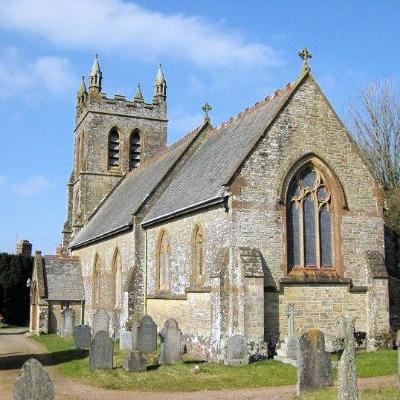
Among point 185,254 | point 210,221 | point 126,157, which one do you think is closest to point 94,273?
point 126,157

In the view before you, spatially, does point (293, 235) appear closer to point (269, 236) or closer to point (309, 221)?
point (309, 221)

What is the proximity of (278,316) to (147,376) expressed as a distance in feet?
16.0

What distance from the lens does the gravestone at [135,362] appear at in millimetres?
16019

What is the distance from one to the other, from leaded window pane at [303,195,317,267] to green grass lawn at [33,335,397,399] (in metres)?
3.44

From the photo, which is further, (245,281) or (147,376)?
(245,281)

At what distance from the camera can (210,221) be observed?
19469 millimetres

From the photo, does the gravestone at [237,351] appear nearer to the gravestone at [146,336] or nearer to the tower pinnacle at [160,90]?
the gravestone at [146,336]

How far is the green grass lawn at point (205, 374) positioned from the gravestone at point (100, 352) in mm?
290

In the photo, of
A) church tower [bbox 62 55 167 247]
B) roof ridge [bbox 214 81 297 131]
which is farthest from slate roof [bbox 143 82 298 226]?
church tower [bbox 62 55 167 247]

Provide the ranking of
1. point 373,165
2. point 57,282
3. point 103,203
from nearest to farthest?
point 373,165 → point 57,282 → point 103,203

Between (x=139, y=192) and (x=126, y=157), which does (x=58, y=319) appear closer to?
(x=139, y=192)

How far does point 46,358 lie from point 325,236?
1107cm

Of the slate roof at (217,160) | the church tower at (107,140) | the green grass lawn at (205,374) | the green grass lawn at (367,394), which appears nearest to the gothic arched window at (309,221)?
the slate roof at (217,160)

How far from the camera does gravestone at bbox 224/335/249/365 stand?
1666cm
